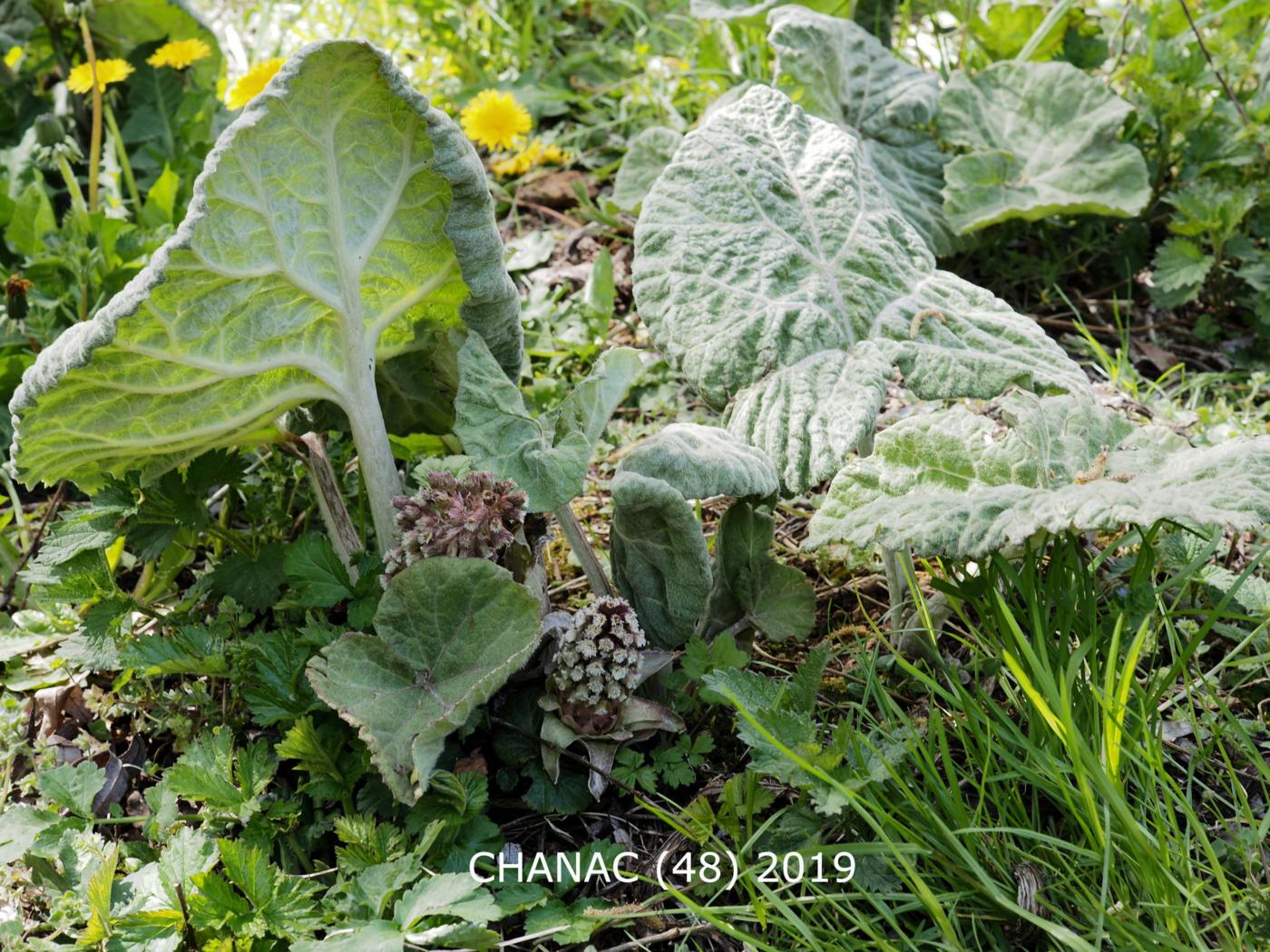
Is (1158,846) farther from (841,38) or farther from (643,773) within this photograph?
(841,38)

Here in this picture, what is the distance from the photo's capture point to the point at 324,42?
166 cm

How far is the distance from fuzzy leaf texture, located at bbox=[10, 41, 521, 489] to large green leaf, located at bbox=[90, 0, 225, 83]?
2.23 meters

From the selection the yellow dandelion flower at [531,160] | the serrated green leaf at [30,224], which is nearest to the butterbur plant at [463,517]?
the serrated green leaf at [30,224]

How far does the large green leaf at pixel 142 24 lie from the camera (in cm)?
358

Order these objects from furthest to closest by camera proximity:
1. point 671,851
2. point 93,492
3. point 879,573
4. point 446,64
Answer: point 446,64, point 879,573, point 93,492, point 671,851

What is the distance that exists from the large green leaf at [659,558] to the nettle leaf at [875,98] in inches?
57.9

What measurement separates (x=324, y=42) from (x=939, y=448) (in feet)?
3.84

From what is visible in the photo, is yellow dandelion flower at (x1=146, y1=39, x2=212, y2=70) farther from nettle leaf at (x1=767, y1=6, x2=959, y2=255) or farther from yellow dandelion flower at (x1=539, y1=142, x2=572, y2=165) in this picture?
nettle leaf at (x1=767, y1=6, x2=959, y2=255)

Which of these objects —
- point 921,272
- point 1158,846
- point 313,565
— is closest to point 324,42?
point 313,565

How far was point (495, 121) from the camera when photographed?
3.32 metres

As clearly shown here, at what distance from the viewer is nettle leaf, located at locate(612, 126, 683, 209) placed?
3.22 metres

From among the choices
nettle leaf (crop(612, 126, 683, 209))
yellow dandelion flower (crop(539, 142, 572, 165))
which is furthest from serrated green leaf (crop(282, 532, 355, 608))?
yellow dandelion flower (crop(539, 142, 572, 165))

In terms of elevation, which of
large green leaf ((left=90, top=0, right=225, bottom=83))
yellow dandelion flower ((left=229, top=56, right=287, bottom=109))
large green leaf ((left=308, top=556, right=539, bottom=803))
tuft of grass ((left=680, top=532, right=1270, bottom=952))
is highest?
large green leaf ((left=90, top=0, right=225, bottom=83))

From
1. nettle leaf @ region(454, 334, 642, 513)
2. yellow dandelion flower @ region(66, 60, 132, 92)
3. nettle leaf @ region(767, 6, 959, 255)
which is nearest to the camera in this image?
nettle leaf @ region(454, 334, 642, 513)
